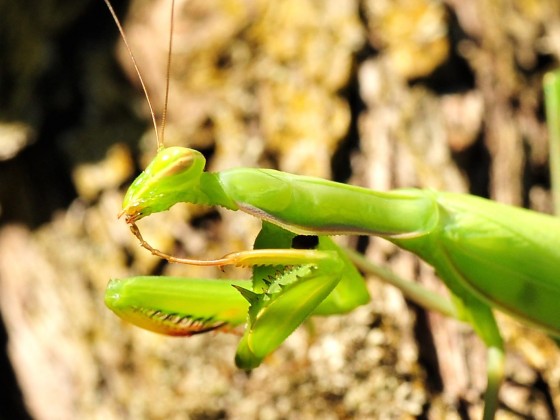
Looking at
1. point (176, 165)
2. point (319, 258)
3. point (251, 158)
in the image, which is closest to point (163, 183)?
point (176, 165)

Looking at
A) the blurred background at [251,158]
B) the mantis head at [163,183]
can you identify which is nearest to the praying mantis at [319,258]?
the mantis head at [163,183]

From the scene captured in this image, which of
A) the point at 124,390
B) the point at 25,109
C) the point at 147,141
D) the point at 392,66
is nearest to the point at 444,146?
the point at 392,66

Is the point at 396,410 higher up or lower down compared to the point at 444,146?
lower down

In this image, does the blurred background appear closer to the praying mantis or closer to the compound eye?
the praying mantis

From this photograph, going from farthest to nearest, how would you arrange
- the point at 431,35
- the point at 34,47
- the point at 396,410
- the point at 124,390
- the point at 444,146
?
the point at 34,47
the point at 431,35
the point at 444,146
the point at 124,390
the point at 396,410

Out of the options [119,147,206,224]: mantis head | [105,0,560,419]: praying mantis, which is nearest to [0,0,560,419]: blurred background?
[105,0,560,419]: praying mantis

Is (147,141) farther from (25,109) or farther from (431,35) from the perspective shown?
(431,35)

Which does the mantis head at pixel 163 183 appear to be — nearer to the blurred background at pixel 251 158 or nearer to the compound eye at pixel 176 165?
the compound eye at pixel 176 165
